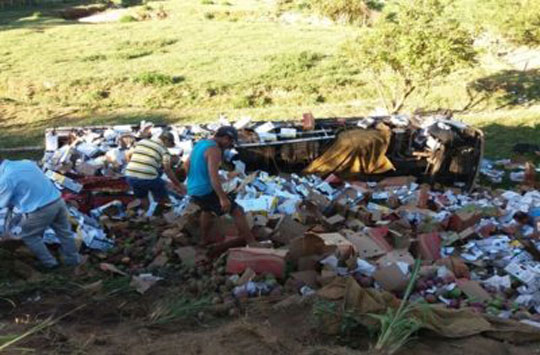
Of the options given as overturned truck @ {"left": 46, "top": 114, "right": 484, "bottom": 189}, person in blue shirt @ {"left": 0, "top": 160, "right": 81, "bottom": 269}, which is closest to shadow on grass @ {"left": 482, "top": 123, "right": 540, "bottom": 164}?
overturned truck @ {"left": 46, "top": 114, "right": 484, "bottom": 189}

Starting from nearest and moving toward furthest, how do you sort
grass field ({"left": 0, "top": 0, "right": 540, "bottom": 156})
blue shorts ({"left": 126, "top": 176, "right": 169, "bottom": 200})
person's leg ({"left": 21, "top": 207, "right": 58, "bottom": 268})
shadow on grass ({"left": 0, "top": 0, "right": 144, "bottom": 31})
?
person's leg ({"left": 21, "top": 207, "right": 58, "bottom": 268}), blue shorts ({"left": 126, "top": 176, "right": 169, "bottom": 200}), grass field ({"left": 0, "top": 0, "right": 540, "bottom": 156}), shadow on grass ({"left": 0, "top": 0, "right": 144, "bottom": 31})

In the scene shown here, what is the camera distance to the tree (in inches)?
552

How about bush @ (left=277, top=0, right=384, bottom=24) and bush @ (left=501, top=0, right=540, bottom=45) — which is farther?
bush @ (left=277, top=0, right=384, bottom=24)

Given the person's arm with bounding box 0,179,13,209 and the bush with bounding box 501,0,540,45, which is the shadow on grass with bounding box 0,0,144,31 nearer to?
the bush with bounding box 501,0,540,45

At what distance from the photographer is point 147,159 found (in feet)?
25.6

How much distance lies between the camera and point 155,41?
2522 centimetres

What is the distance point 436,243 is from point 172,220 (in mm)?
3103

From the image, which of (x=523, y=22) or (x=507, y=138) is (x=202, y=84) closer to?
(x=507, y=138)

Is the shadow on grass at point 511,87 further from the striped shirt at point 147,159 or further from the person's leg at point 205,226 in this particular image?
the person's leg at point 205,226

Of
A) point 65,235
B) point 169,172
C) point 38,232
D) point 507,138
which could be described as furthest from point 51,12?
point 38,232

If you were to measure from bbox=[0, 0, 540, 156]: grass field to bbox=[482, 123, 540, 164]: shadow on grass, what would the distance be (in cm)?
2

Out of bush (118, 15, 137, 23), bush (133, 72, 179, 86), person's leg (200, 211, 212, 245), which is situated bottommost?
bush (118, 15, 137, 23)

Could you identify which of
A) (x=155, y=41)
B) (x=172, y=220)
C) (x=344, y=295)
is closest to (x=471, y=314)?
(x=344, y=295)

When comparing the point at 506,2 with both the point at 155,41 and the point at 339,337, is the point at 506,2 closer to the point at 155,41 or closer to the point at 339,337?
the point at 155,41
